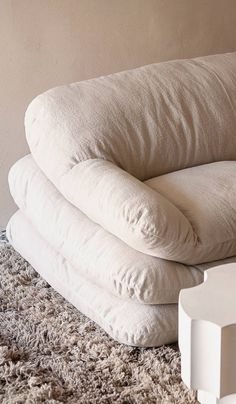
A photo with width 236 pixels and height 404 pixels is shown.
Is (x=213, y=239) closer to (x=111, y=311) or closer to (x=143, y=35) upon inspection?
(x=111, y=311)

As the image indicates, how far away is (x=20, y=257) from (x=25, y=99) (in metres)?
0.64

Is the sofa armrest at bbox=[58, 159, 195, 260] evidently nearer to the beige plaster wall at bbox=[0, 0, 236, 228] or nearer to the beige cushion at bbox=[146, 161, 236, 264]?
the beige cushion at bbox=[146, 161, 236, 264]

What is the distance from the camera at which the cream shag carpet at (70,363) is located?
7.04 feet

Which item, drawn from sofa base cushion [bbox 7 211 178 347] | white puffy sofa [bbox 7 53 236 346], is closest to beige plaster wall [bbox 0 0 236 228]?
white puffy sofa [bbox 7 53 236 346]

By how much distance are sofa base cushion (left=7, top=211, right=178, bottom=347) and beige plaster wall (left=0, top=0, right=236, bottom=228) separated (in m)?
0.55

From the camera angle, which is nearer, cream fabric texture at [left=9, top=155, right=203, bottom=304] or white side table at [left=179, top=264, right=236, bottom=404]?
white side table at [left=179, top=264, right=236, bottom=404]

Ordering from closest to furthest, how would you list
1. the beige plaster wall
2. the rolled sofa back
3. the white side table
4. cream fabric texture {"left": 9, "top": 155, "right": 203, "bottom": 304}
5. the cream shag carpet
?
the white side table
the cream shag carpet
cream fabric texture {"left": 9, "top": 155, "right": 203, "bottom": 304}
the rolled sofa back
the beige plaster wall

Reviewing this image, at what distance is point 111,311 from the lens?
7.85 feet

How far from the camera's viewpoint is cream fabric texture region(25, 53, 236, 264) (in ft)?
7.51

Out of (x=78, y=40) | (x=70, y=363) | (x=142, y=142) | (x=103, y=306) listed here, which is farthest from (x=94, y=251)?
(x=78, y=40)

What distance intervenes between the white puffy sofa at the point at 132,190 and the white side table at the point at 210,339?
1.34ft

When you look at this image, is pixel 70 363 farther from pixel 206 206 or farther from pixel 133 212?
pixel 206 206

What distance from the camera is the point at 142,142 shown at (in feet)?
8.77

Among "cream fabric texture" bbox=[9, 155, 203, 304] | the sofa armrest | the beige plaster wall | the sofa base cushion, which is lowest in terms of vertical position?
the sofa base cushion
